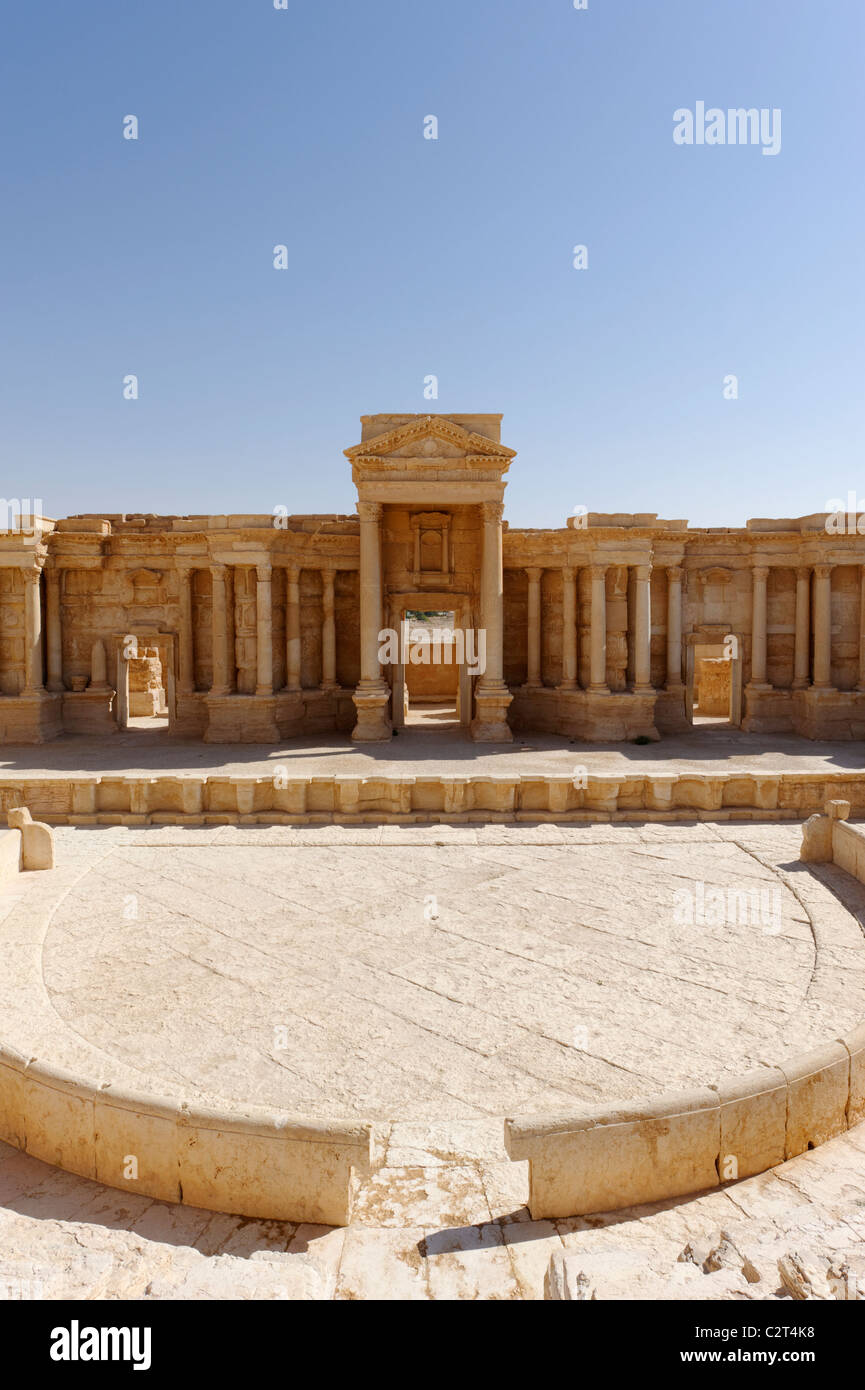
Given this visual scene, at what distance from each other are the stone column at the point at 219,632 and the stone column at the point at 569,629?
9050 mm

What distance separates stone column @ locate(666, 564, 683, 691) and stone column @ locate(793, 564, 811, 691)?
3.31m

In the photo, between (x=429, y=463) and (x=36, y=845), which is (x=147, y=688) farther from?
(x=36, y=845)

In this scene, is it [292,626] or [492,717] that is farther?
[292,626]

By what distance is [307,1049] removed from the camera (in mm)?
5980

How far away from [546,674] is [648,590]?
3712mm

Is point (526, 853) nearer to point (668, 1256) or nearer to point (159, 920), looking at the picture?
point (159, 920)

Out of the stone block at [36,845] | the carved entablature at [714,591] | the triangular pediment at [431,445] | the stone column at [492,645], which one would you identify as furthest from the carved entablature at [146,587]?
the carved entablature at [714,591]

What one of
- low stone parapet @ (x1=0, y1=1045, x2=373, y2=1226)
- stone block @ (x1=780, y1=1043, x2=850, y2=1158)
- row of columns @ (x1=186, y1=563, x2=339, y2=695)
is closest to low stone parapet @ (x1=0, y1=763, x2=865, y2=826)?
stone block @ (x1=780, y1=1043, x2=850, y2=1158)

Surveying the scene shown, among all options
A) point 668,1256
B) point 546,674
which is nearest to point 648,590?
point 546,674

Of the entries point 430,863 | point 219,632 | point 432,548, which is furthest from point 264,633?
point 430,863

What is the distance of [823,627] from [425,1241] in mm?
21522

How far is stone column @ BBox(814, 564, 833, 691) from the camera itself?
22125mm

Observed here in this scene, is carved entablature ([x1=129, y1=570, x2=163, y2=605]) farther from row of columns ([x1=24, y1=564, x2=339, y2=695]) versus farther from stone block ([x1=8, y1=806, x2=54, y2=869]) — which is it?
stone block ([x1=8, y1=806, x2=54, y2=869])

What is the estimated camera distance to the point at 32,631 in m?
21.6
